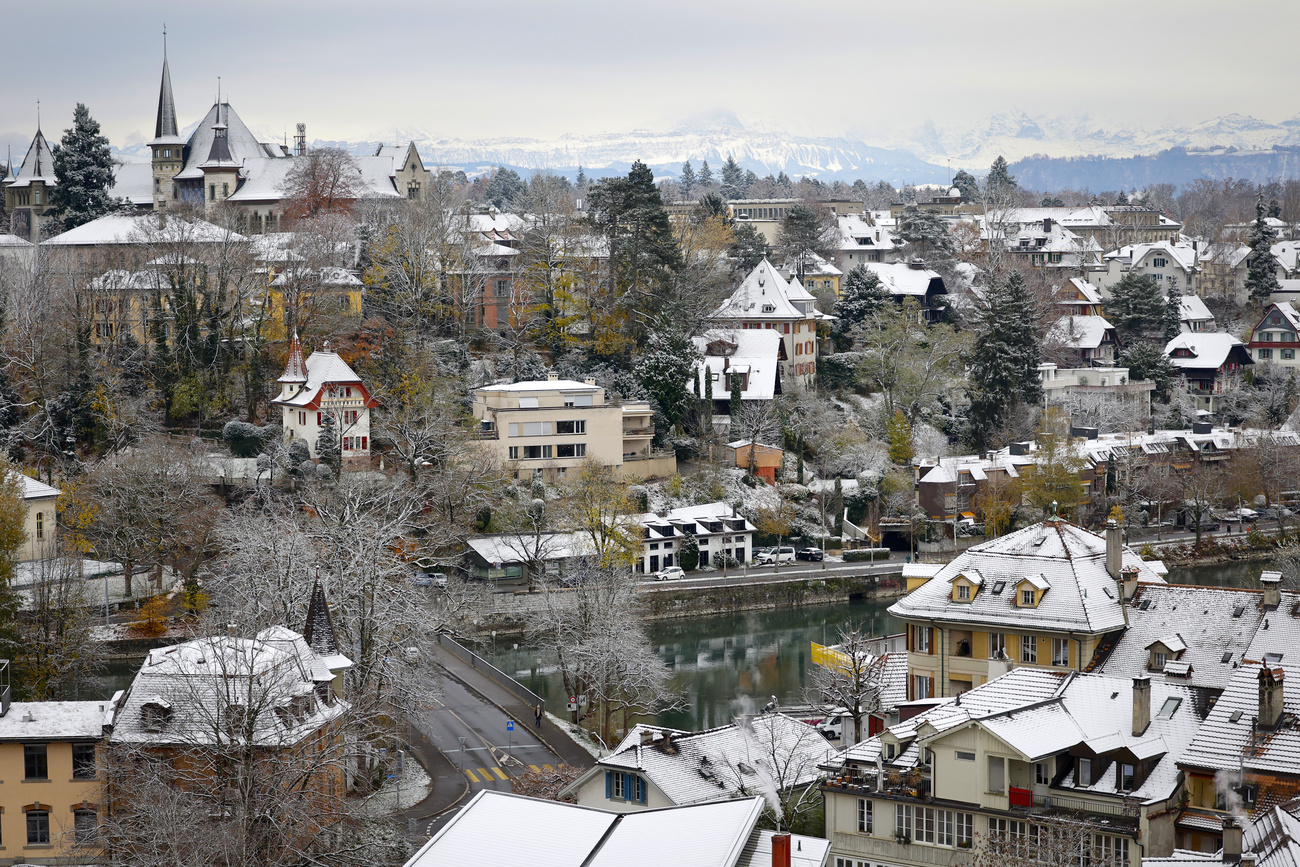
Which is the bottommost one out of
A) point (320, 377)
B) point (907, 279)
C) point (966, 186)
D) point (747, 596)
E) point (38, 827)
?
point (747, 596)

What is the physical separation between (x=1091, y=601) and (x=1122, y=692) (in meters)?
8.60

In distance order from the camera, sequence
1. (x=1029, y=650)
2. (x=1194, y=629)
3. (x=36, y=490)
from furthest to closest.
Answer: (x=36, y=490) < (x=1029, y=650) < (x=1194, y=629)

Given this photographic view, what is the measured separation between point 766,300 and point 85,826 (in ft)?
173

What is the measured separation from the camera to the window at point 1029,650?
114 ft

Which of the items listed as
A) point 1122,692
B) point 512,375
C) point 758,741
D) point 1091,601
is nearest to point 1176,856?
point 1122,692

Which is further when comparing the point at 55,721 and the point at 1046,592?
the point at 1046,592

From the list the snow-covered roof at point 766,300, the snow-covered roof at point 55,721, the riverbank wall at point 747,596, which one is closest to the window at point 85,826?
the snow-covered roof at point 55,721

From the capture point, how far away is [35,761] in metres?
28.1

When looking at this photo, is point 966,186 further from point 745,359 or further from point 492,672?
point 492,672

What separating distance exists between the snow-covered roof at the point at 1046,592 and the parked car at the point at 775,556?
22810 millimetres

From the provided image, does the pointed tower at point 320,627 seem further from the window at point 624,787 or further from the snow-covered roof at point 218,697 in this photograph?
the window at point 624,787

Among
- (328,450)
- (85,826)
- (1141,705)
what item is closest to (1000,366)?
(328,450)

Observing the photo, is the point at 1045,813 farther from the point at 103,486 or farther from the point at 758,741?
the point at 103,486

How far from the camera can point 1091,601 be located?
34.5m
